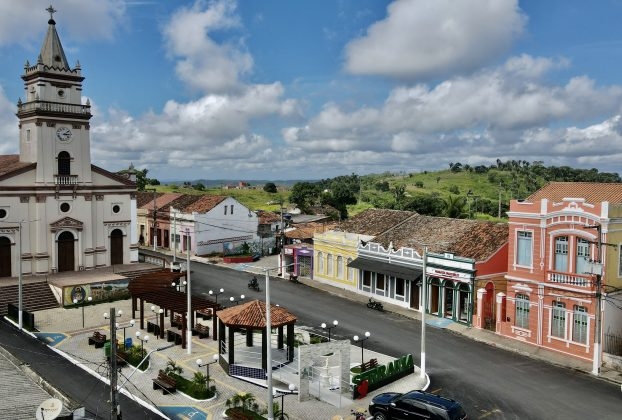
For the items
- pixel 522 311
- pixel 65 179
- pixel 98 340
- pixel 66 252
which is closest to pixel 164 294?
pixel 98 340

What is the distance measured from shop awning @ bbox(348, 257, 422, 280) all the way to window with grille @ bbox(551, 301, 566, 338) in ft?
29.2

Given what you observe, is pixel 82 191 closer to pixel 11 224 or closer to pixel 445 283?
pixel 11 224

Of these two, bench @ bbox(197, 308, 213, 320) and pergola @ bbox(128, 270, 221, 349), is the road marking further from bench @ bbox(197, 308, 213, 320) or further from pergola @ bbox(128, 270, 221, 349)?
bench @ bbox(197, 308, 213, 320)

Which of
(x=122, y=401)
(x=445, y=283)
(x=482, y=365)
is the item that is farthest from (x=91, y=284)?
(x=482, y=365)

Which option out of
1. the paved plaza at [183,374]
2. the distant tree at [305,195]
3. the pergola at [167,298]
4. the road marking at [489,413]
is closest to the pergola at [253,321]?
the paved plaza at [183,374]

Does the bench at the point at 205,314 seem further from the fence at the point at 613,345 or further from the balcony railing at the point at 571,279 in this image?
the fence at the point at 613,345

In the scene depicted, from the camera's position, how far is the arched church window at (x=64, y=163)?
141ft

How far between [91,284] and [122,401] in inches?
710

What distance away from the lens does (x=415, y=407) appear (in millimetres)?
19109

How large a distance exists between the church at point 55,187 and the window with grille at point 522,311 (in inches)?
1240

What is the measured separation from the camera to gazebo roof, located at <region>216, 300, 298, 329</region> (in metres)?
23.3

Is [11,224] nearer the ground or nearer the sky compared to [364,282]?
nearer the sky

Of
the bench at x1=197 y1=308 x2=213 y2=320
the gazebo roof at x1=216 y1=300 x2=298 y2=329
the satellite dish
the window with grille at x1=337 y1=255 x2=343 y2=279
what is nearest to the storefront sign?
the gazebo roof at x1=216 y1=300 x2=298 y2=329

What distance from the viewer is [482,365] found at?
26125 mm
